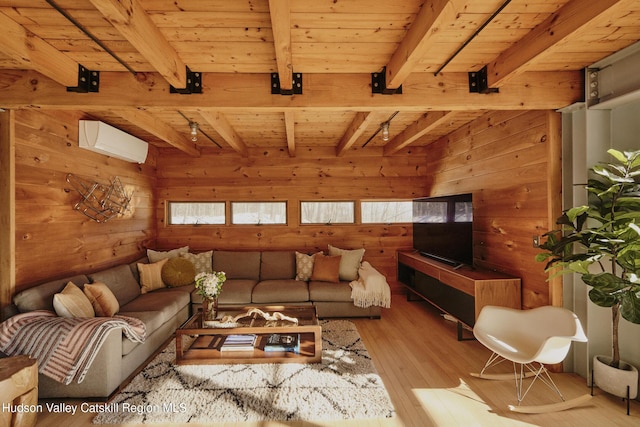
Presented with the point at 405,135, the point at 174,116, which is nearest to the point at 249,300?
the point at 174,116

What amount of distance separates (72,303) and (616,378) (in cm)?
410

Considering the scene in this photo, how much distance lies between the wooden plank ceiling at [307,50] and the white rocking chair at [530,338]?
5.58 feet

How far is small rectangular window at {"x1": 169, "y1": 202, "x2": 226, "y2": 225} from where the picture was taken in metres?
5.11

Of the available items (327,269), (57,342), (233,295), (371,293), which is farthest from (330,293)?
(57,342)

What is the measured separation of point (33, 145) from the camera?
2752mm

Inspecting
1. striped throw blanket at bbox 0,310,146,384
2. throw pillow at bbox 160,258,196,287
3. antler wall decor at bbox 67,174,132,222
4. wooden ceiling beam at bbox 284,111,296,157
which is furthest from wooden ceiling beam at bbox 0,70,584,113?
throw pillow at bbox 160,258,196,287

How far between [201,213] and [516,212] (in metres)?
4.41

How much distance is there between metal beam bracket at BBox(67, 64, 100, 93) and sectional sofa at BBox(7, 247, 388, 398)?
1.64 meters

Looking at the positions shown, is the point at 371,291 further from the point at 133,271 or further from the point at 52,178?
the point at 52,178

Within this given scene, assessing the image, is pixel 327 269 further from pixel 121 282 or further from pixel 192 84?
pixel 192 84

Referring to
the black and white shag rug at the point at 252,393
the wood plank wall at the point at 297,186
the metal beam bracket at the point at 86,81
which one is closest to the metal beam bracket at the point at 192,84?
the metal beam bracket at the point at 86,81

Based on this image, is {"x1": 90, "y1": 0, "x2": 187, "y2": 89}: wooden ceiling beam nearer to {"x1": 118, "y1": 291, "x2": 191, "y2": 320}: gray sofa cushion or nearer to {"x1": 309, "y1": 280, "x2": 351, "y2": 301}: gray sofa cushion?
{"x1": 118, "y1": 291, "x2": 191, "y2": 320}: gray sofa cushion

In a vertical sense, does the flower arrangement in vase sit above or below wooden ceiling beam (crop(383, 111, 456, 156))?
below

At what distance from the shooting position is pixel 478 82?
2.55 m
